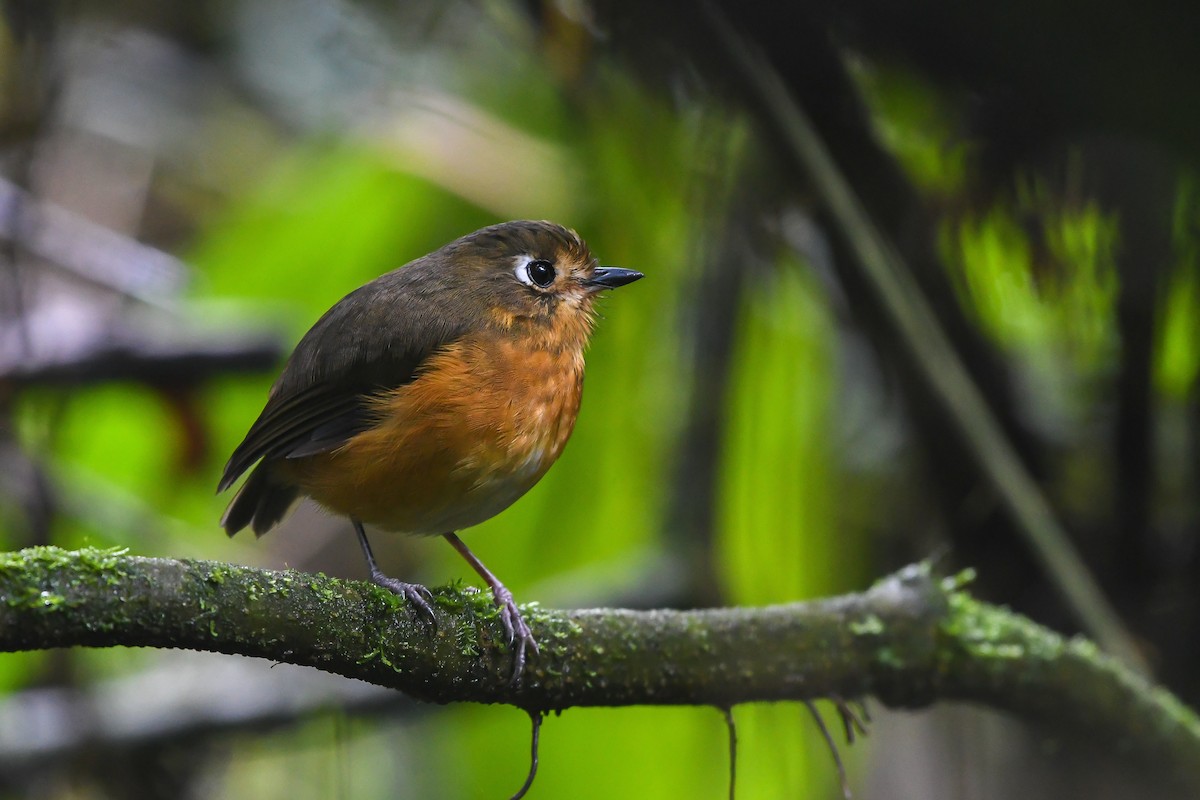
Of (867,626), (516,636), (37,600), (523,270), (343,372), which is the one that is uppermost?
(523,270)

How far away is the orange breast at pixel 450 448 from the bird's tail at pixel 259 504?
27 centimetres

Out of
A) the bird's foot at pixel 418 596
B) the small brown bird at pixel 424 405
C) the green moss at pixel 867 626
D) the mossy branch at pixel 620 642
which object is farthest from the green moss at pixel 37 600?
the green moss at pixel 867 626

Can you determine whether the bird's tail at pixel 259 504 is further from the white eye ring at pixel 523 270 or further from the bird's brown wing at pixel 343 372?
the white eye ring at pixel 523 270

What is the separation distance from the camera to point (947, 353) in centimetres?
328

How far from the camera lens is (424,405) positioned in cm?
277

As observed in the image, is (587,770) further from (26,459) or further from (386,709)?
(26,459)

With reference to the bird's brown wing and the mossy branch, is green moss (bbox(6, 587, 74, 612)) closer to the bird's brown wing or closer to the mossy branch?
the mossy branch

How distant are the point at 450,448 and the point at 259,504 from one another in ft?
2.65

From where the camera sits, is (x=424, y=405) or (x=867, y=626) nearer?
(x=867, y=626)

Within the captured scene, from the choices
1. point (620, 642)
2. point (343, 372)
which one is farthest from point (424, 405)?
point (620, 642)

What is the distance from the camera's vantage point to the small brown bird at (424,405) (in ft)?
9.10

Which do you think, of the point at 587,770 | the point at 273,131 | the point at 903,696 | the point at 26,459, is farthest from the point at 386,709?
the point at 273,131

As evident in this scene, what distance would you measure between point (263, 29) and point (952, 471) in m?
4.66

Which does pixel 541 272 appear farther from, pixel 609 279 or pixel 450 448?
pixel 450 448
